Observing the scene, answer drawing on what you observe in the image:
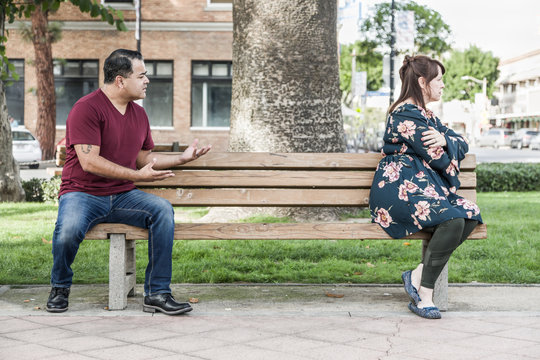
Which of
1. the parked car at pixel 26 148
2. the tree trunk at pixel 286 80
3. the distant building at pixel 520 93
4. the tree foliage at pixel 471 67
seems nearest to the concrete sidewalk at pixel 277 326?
the tree trunk at pixel 286 80

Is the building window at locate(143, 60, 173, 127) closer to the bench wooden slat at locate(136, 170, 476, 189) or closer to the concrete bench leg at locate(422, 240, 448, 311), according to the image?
the bench wooden slat at locate(136, 170, 476, 189)

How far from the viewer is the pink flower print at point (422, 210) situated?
467 cm

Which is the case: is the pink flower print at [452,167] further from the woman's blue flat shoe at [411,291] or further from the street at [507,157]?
Result: the street at [507,157]

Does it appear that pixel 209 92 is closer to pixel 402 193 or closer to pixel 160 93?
pixel 160 93

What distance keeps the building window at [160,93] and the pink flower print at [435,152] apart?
25237mm

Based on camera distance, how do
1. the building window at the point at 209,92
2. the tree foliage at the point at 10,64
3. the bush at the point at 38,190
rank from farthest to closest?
the building window at the point at 209,92 → the bush at the point at 38,190 → the tree foliage at the point at 10,64

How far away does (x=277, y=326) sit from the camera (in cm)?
434

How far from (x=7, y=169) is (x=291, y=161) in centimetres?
810

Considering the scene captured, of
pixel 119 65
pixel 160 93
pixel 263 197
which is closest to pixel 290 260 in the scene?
pixel 263 197

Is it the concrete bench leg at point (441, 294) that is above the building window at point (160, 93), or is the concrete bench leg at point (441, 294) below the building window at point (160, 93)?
below

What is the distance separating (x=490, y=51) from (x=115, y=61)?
88888 millimetres

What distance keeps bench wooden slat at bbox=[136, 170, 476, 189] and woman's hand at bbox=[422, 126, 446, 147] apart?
22.2 inches

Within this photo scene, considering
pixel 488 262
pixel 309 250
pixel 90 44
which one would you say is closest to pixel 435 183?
pixel 488 262

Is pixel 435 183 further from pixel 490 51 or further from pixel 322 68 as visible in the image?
pixel 490 51
